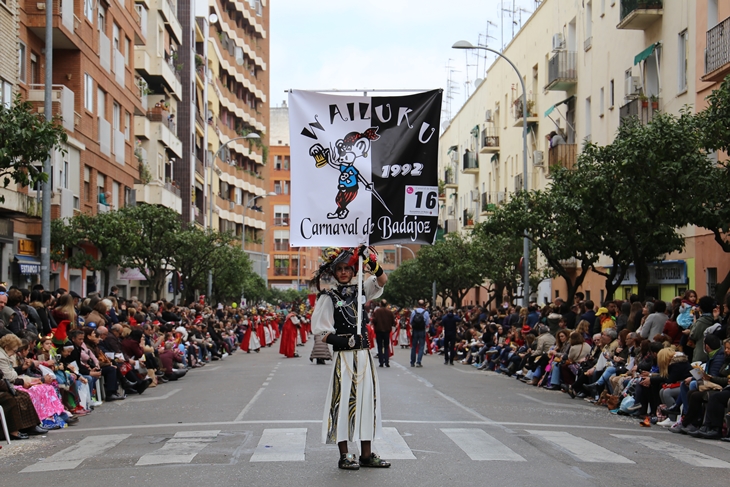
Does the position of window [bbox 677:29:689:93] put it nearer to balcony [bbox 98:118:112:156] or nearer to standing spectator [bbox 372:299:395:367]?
standing spectator [bbox 372:299:395:367]

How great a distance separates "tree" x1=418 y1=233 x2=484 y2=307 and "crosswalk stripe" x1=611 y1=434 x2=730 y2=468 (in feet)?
129

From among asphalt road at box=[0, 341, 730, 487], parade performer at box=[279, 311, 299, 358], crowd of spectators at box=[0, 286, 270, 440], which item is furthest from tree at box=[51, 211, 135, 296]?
asphalt road at box=[0, 341, 730, 487]

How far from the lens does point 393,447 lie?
1138cm

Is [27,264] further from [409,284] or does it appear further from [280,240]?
[280,240]

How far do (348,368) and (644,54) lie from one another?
2551cm

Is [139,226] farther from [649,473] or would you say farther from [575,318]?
[649,473]

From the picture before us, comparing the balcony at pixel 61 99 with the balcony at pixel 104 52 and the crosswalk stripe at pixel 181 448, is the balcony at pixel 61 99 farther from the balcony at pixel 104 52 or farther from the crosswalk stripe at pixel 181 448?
the crosswalk stripe at pixel 181 448

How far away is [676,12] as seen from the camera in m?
30.2

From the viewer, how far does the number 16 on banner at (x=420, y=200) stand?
10570 mm

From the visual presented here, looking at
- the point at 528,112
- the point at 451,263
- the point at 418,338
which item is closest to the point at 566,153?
the point at 528,112

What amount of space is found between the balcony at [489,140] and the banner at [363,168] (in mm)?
51105

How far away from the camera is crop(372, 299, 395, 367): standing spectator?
89.9ft

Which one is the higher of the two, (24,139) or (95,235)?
(24,139)

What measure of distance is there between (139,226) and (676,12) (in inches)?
700
